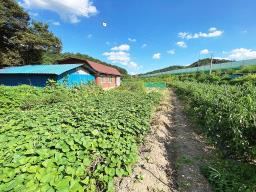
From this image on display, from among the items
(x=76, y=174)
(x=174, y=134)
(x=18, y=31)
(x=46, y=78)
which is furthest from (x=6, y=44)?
(x=76, y=174)

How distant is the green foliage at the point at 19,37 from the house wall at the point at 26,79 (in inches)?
344

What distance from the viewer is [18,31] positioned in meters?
26.6

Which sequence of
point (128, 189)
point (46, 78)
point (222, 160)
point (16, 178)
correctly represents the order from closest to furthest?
1. point (16, 178)
2. point (128, 189)
3. point (222, 160)
4. point (46, 78)

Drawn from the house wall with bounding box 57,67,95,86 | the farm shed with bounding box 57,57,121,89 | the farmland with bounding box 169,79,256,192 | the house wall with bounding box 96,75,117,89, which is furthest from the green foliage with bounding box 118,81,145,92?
the farmland with bounding box 169,79,256,192

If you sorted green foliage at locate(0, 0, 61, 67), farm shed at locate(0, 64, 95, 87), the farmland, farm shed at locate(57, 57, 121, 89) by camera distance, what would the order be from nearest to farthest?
1. the farmland
2. farm shed at locate(0, 64, 95, 87)
3. farm shed at locate(57, 57, 121, 89)
4. green foliage at locate(0, 0, 61, 67)

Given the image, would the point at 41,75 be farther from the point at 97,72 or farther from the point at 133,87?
the point at 133,87

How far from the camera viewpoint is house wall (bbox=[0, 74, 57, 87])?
52.6 feet

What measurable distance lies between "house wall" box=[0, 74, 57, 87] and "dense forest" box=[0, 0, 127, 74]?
8.74m

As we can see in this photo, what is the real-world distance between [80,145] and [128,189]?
119 cm

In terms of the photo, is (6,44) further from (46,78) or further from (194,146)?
(194,146)

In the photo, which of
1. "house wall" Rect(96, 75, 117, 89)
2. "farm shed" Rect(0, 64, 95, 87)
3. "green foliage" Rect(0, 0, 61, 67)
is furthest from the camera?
"green foliage" Rect(0, 0, 61, 67)

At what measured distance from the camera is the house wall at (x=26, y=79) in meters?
16.0

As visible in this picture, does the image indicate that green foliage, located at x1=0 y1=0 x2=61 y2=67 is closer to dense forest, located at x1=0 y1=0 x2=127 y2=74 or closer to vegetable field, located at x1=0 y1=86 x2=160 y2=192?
dense forest, located at x1=0 y1=0 x2=127 y2=74

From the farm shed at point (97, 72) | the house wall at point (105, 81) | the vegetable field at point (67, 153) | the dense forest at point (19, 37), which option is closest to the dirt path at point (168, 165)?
the vegetable field at point (67, 153)
